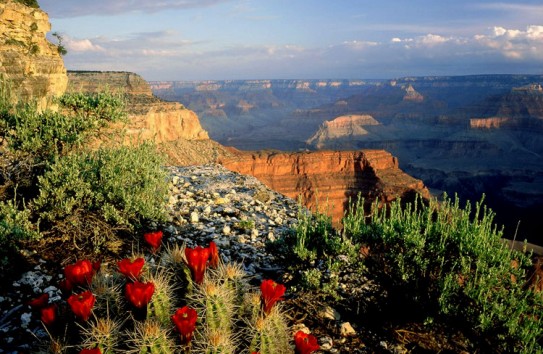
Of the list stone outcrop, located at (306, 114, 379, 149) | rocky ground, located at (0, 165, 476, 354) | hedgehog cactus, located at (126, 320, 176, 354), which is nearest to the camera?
hedgehog cactus, located at (126, 320, 176, 354)

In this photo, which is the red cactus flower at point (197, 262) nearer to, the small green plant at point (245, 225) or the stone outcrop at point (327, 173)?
the small green plant at point (245, 225)

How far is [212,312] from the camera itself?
118 inches

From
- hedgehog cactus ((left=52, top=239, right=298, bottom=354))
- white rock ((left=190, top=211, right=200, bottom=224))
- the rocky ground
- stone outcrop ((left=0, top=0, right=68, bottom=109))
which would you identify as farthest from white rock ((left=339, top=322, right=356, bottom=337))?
stone outcrop ((left=0, top=0, right=68, bottom=109))

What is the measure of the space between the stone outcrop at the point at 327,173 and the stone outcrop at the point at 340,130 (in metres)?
102

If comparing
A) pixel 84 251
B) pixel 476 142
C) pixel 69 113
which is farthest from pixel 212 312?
pixel 476 142

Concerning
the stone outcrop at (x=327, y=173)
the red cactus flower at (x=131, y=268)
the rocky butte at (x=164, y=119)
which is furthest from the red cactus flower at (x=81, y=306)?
the stone outcrop at (x=327, y=173)

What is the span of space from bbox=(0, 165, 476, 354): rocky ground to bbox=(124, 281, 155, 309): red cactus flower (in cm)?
84

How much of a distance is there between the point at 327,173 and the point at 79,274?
63.5 m

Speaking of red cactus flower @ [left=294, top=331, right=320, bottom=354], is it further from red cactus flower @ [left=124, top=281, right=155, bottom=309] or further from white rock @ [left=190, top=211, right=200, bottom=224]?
white rock @ [left=190, top=211, right=200, bottom=224]

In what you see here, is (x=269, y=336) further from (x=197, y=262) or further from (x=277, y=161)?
(x=277, y=161)

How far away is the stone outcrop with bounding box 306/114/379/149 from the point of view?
578 ft

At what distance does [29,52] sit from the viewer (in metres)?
23.7

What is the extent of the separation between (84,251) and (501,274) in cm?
550

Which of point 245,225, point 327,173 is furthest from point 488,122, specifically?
point 245,225
